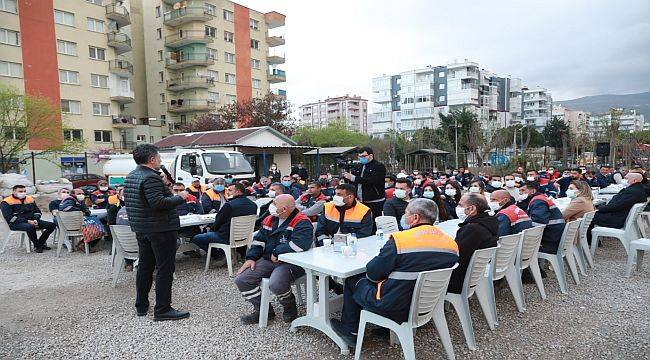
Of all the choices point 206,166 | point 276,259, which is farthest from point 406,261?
point 206,166

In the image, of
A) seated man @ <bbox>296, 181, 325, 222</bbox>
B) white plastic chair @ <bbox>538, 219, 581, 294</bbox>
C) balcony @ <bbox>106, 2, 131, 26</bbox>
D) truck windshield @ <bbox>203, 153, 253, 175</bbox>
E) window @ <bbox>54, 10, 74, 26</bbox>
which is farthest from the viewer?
balcony @ <bbox>106, 2, 131, 26</bbox>

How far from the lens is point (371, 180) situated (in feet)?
21.0

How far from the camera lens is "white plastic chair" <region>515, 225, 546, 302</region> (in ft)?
15.2

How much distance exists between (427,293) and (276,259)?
5.73 ft

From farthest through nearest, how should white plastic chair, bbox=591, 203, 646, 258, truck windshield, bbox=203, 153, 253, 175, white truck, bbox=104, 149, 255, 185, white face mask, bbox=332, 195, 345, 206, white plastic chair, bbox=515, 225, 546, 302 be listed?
truck windshield, bbox=203, 153, 253, 175, white truck, bbox=104, 149, 255, 185, white plastic chair, bbox=591, 203, 646, 258, white face mask, bbox=332, 195, 345, 206, white plastic chair, bbox=515, 225, 546, 302

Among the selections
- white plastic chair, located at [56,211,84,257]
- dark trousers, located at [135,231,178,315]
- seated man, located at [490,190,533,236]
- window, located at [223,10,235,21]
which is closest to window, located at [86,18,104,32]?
window, located at [223,10,235,21]

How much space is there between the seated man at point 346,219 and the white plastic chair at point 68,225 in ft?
17.0

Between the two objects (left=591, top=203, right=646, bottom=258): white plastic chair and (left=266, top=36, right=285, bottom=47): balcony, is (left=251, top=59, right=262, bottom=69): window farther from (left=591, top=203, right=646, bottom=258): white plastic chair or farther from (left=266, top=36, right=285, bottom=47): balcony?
(left=591, top=203, right=646, bottom=258): white plastic chair

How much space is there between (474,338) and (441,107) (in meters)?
73.4

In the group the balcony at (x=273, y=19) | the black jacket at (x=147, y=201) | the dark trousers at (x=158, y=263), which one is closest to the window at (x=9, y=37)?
the balcony at (x=273, y=19)

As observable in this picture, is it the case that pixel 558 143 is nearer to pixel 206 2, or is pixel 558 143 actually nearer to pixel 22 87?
pixel 206 2

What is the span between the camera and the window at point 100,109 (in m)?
34.2

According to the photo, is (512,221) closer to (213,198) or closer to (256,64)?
(213,198)

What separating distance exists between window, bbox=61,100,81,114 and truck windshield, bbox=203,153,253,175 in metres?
24.8
